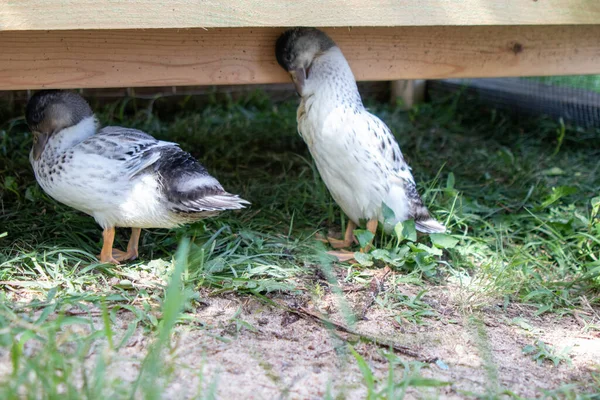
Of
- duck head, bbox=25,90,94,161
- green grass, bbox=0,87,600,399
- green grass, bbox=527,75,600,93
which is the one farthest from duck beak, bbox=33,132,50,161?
green grass, bbox=527,75,600,93

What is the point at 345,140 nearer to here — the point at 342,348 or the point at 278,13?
the point at 278,13

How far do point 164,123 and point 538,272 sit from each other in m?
2.89

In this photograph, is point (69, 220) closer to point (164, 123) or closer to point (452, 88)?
point (164, 123)

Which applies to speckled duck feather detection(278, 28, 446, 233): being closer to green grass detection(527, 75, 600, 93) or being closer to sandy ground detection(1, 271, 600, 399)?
sandy ground detection(1, 271, 600, 399)

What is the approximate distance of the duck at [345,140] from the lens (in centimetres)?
307

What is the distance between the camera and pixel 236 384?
204cm

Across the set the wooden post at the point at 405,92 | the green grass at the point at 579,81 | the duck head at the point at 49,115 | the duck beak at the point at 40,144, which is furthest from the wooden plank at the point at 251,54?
the wooden post at the point at 405,92

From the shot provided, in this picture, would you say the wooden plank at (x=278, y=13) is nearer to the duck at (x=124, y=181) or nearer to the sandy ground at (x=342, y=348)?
the duck at (x=124, y=181)

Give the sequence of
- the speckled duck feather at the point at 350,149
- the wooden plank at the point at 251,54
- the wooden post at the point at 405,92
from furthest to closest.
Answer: the wooden post at the point at 405,92 → the speckled duck feather at the point at 350,149 → the wooden plank at the point at 251,54

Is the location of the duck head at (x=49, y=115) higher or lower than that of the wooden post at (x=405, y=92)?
higher

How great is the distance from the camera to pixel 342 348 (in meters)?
2.36

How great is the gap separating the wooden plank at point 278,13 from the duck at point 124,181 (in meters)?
0.54

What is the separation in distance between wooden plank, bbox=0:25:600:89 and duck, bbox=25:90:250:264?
0.77 ft

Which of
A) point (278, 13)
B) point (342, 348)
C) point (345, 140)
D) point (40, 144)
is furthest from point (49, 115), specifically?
point (342, 348)
